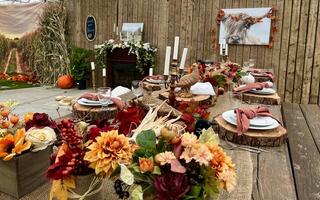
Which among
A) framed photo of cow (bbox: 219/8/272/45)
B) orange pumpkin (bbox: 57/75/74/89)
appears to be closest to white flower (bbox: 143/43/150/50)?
framed photo of cow (bbox: 219/8/272/45)

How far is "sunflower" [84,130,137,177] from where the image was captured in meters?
0.71

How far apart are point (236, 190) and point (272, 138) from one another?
0.54 m

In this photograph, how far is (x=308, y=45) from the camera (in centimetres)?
488

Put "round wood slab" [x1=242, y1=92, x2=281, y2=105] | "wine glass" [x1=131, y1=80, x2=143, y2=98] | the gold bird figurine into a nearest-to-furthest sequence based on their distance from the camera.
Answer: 1. "wine glass" [x1=131, y1=80, x2=143, y2=98]
2. the gold bird figurine
3. "round wood slab" [x1=242, y1=92, x2=281, y2=105]

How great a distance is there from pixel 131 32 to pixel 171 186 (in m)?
5.73

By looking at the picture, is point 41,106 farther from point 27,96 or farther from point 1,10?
point 1,10

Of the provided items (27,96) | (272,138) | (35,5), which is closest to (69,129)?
(272,138)

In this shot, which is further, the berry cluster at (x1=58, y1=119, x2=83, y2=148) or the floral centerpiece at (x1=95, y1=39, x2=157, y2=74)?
the floral centerpiece at (x1=95, y1=39, x2=157, y2=74)

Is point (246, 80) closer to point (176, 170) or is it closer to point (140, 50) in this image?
point (176, 170)

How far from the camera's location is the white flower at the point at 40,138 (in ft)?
2.97

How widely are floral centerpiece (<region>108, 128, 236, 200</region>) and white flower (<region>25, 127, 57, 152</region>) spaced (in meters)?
0.27

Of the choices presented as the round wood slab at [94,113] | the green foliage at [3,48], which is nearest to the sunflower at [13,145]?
the round wood slab at [94,113]

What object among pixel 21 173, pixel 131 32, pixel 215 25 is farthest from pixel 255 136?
pixel 131 32

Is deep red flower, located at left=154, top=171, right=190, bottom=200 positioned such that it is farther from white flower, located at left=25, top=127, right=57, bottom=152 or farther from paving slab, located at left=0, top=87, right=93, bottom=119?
paving slab, located at left=0, top=87, right=93, bottom=119
